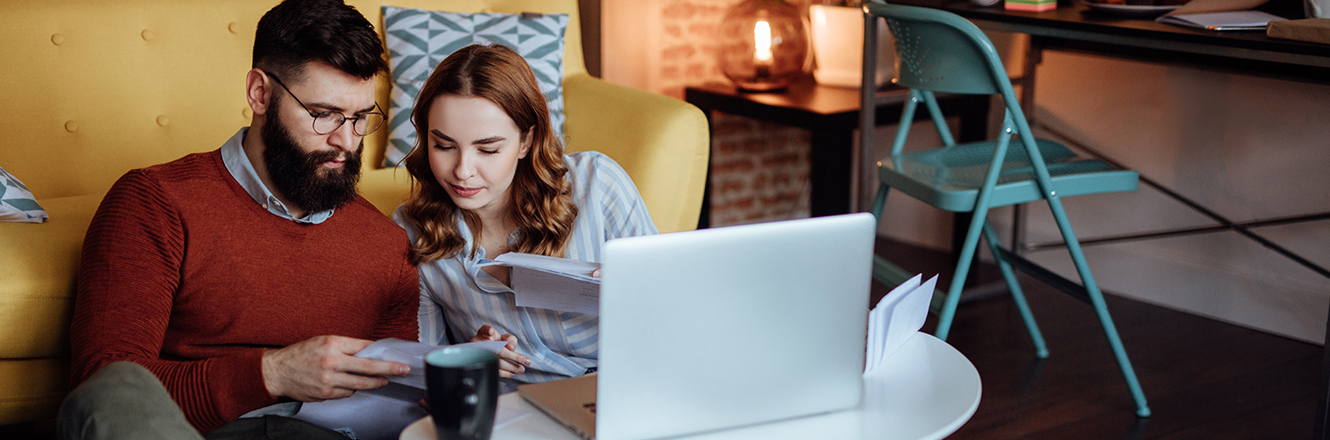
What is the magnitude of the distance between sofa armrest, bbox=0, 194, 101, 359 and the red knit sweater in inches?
17.6

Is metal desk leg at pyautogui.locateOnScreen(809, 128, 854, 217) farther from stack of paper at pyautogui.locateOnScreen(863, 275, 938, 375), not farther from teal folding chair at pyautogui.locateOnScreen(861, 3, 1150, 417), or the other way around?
stack of paper at pyautogui.locateOnScreen(863, 275, 938, 375)

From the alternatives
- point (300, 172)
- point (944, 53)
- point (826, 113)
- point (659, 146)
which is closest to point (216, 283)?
point (300, 172)

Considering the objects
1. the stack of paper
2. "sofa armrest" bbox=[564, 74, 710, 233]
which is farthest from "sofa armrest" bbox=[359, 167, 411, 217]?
the stack of paper

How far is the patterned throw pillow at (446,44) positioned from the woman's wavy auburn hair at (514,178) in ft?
Result: 3.12

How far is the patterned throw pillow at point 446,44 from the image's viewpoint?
2537 mm

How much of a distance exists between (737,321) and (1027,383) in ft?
5.44

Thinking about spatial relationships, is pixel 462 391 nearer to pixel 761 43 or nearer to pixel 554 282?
pixel 554 282

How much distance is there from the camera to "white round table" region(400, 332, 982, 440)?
957 millimetres

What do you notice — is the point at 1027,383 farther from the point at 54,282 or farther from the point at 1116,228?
the point at 54,282

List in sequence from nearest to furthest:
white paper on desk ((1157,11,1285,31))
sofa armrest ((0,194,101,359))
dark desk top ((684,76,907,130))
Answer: sofa armrest ((0,194,101,359)), white paper on desk ((1157,11,1285,31)), dark desk top ((684,76,907,130))

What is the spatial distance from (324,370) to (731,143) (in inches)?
101

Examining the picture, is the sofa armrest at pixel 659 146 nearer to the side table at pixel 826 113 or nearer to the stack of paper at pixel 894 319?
the side table at pixel 826 113

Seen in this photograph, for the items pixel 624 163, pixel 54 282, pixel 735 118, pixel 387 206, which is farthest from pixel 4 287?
pixel 735 118

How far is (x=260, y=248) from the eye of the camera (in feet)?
4.48
